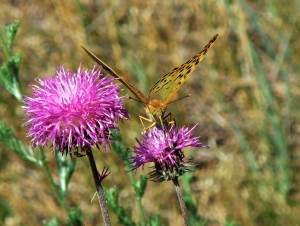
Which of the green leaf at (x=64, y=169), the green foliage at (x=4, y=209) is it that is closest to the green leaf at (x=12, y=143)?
the green leaf at (x=64, y=169)

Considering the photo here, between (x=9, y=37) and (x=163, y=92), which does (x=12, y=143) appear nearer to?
(x=9, y=37)

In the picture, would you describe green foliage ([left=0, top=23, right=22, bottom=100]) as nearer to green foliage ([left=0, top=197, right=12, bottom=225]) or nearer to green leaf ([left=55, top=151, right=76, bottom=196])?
green leaf ([left=55, top=151, right=76, bottom=196])

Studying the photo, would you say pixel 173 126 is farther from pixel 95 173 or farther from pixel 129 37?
pixel 129 37

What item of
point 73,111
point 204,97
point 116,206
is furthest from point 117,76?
point 204,97

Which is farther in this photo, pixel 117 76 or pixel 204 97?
pixel 204 97

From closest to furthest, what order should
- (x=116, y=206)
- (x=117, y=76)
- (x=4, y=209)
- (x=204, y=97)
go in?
(x=117, y=76), (x=116, y=206), (x=4, y=209), (x=204, y=97)

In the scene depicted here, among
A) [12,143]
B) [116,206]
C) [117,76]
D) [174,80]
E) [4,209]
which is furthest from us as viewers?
[4,209]
